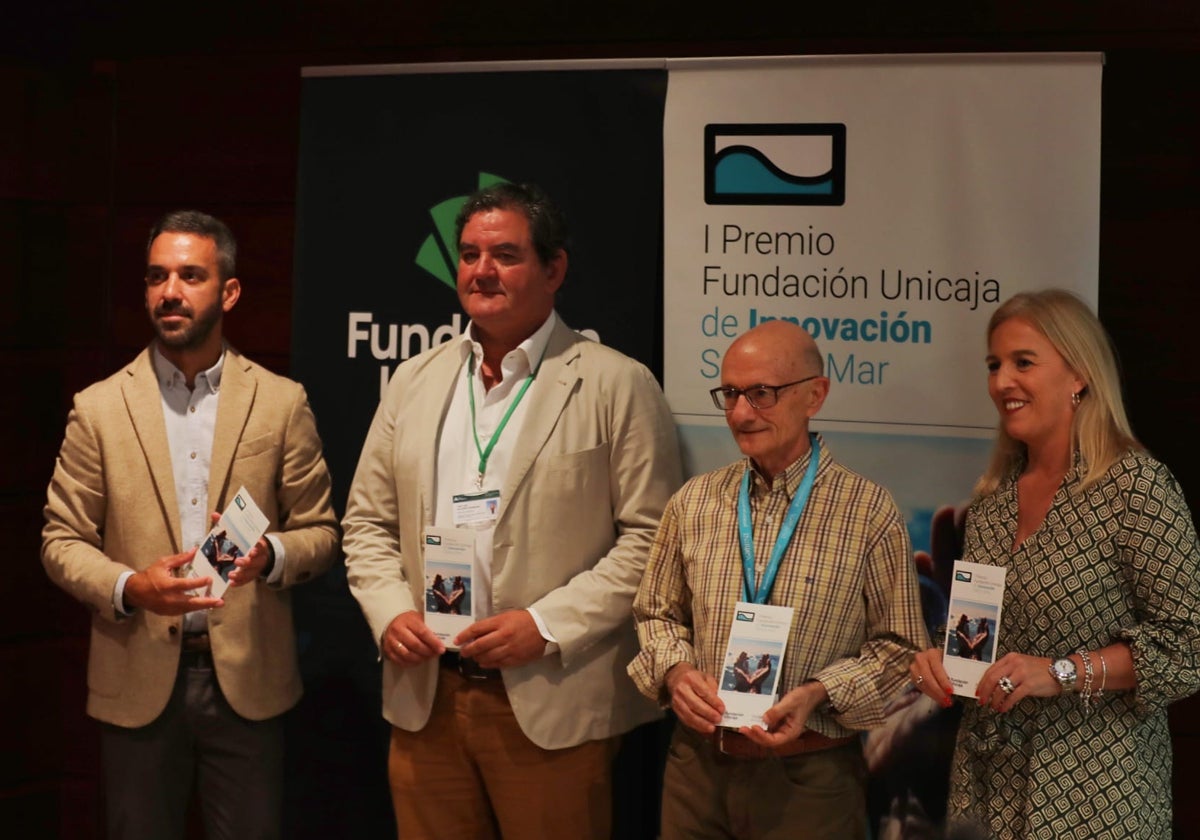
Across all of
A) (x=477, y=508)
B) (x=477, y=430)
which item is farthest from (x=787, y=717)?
(x=477, y=430)

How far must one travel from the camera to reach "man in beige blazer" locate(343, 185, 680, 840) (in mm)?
3148

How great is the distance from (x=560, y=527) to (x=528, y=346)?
44 cm

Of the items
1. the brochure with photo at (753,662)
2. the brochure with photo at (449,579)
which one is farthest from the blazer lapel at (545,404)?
the brochure with photo at (753,662)

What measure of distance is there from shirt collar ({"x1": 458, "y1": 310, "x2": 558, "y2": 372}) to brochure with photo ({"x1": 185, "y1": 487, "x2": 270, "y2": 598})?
0.64 m

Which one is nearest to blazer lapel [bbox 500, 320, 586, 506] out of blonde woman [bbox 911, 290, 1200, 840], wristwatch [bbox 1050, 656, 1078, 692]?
blonde woman [bbox 911, 290, 1200, 840]

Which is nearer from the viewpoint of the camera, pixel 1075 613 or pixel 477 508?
pixel 1075 613

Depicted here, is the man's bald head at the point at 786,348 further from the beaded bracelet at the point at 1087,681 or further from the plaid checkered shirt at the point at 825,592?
the beaded bracelet at the point at 1087,681

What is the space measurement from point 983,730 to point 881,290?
3.78ft

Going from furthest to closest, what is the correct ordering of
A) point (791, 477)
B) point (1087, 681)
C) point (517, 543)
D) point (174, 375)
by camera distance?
1. point (174, 375)
2. point (517, 543)
3. point (791, 477)
4. point (1087, 681)

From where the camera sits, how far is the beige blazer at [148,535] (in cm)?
330

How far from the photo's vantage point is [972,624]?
2727mm

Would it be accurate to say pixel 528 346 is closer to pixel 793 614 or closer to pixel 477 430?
pixel 477 430

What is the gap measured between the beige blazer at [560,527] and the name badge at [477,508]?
0.04 metres

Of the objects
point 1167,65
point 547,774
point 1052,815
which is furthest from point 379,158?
point 1052,815
